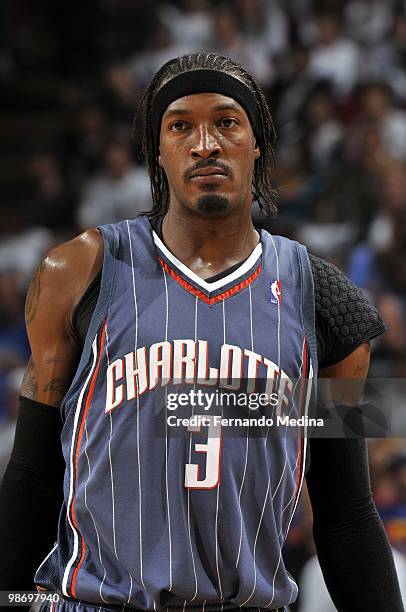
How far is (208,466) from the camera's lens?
200 cm

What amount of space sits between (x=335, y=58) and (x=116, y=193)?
1973 millimetres

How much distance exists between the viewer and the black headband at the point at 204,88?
216cm

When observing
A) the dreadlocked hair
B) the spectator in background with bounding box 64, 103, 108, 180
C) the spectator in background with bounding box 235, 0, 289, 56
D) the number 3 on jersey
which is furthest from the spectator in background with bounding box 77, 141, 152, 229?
the number 3 on jersey

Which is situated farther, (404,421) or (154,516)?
(404,421)

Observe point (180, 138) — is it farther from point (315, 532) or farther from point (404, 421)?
point (404, 421)

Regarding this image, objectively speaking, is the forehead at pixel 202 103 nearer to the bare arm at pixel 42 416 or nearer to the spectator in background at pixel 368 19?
the bare arm at pixel 42 416

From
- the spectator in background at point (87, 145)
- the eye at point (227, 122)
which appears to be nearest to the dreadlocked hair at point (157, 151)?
the eye at point (227, 122)

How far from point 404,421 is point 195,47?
17.8 feet

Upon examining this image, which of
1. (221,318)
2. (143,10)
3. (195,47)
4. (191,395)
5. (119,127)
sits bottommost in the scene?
(191,395)

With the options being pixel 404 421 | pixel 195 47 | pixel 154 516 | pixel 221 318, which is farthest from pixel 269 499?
pixel 195 47

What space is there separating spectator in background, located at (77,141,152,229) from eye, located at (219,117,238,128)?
4.93 meters

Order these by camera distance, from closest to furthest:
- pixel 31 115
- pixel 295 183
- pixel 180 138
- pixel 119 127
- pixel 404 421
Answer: pixel 180 138
pixel 404 421
pixel 295 183
pixel 119 127
pixel 31 115

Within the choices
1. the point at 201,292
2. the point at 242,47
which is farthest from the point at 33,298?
the point at 242,47

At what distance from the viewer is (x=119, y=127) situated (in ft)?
25.8
